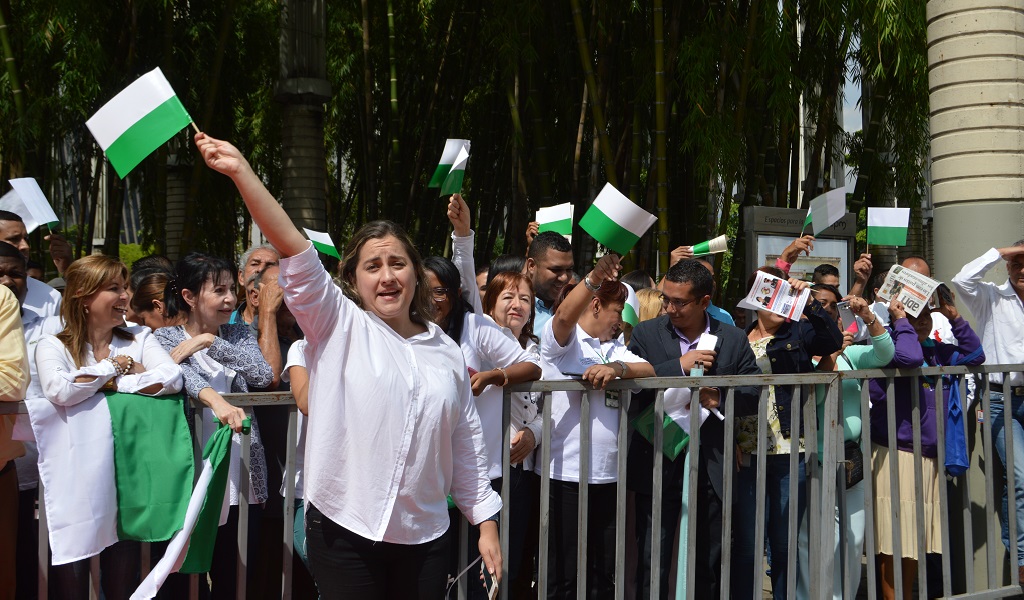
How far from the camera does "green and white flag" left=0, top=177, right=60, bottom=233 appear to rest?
4.96m

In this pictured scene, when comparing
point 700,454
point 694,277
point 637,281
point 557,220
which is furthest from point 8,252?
point 637,281

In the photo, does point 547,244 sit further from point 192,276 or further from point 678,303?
point 192,276

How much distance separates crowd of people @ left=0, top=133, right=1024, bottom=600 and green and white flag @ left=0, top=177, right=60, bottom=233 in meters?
0.37

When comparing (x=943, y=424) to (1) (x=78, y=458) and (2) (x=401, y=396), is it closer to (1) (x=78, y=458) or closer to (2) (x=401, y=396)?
(2) (x=401, y=396)

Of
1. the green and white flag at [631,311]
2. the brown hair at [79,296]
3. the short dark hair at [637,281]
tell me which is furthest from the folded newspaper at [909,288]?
the brown hair at [79,296]

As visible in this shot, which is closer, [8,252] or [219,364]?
[219,364]

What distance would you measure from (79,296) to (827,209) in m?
3.53

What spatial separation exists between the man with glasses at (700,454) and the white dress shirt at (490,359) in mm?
642

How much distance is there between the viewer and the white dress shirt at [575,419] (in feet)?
12.5

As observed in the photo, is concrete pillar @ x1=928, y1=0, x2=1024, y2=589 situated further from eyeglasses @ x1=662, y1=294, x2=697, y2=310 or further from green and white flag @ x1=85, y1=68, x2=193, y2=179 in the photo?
green and white flag @ x1=85, y1=68, x2=193, y2=179

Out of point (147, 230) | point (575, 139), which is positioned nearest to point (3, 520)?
point (575, 139)

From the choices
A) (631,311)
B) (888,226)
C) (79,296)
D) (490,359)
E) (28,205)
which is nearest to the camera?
(79,296)

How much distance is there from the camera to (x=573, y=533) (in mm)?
3865

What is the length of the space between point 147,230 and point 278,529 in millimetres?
12562
